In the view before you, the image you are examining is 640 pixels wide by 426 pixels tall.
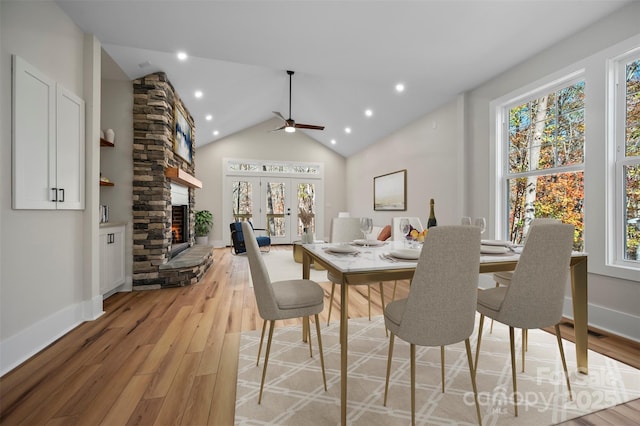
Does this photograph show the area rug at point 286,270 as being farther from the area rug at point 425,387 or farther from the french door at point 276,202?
the french door at point 276,202

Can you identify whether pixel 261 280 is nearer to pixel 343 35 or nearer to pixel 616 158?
pixel 343 35

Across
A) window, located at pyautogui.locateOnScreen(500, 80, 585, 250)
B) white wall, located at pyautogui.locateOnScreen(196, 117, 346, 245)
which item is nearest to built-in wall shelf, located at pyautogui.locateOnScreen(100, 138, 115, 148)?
white wall, located at pyautogui.locateOnScreen(196, 117, 346, 245)

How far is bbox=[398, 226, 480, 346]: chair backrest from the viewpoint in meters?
1.08

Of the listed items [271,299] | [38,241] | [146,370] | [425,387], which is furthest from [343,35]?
[146,370]

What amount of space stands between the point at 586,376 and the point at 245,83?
542 centimetres

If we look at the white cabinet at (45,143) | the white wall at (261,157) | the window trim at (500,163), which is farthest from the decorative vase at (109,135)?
the window trim at (500,163)

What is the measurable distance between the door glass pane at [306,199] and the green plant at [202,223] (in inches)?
97.1

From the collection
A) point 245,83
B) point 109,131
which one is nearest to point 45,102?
point 109,131

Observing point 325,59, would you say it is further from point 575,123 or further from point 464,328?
point 464,328

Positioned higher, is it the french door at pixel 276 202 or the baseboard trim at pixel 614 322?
the french door at pixel 276 202

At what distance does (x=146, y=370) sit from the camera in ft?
5.56

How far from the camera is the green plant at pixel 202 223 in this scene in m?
6.79

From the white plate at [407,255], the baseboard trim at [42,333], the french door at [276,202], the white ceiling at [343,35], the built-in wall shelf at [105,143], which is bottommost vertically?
the baseboard trim at [42,333]

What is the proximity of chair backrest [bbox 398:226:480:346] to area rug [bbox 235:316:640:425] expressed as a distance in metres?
0.46
